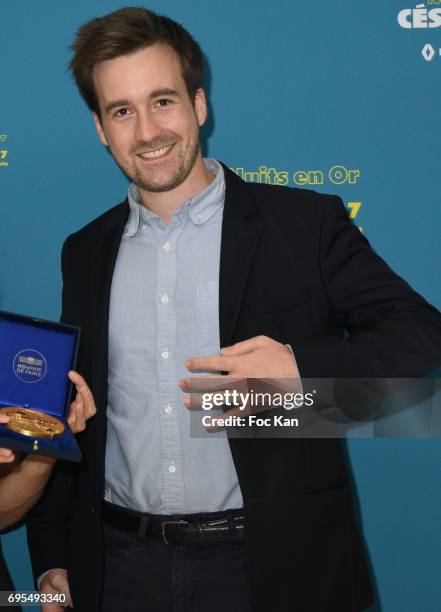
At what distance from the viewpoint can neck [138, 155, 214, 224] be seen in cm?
187

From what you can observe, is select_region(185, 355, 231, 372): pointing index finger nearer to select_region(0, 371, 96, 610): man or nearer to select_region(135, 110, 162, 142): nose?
select_region(0, 371, 96, 610): man

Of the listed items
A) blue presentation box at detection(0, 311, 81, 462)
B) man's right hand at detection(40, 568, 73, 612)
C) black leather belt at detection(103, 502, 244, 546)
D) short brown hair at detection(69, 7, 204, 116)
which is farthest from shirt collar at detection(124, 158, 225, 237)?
man's right hand at detection(40, 568, 73, 612)

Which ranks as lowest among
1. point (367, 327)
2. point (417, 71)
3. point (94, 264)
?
point (367, 327)

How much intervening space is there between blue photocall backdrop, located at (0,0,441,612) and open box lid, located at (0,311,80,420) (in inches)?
25.1

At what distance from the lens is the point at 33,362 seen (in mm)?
1646

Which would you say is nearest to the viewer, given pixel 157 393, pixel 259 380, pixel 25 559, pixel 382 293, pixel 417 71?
pixel 259 380

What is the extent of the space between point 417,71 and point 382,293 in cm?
80

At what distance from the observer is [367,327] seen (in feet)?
5.35

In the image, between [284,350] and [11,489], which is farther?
[11,489]

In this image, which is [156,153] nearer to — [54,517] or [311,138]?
[311,138]

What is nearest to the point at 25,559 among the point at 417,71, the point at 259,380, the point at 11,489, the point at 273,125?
the point at 11,489

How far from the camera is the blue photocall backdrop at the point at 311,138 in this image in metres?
2.07

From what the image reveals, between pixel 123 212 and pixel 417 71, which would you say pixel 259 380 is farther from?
pixel 417 71

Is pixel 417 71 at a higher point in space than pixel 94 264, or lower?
higher
